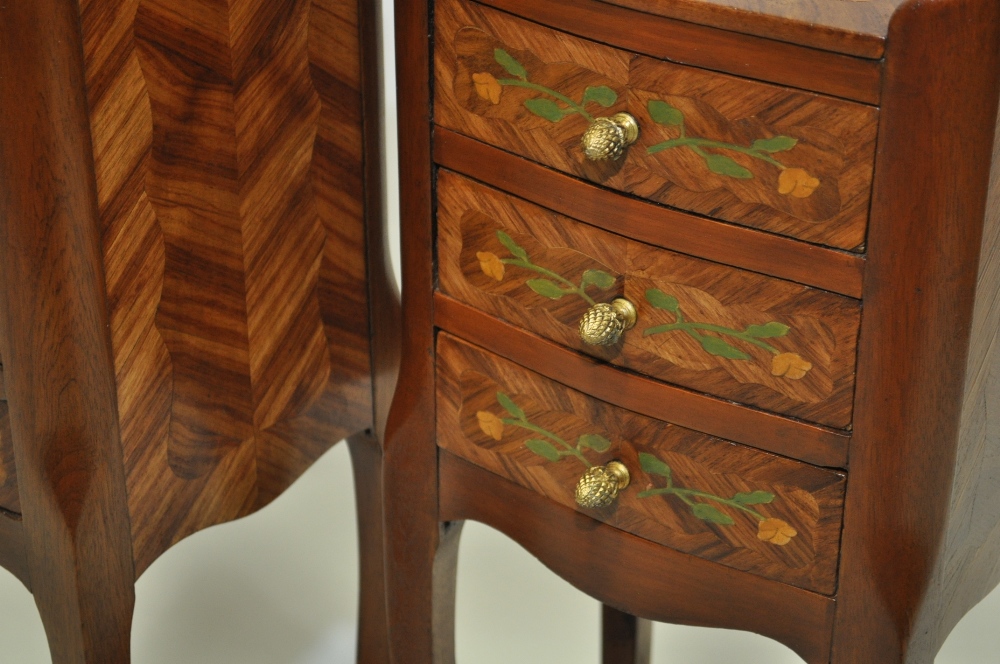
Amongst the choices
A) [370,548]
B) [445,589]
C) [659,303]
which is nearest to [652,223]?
[659,303]

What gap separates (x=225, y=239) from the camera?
1346 mm

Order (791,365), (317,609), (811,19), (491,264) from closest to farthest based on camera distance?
(811,19) < (791,365) < (491,264) < (317,609)

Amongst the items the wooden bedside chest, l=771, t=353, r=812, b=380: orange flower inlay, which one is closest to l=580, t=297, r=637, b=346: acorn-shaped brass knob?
the wooden bedside chest

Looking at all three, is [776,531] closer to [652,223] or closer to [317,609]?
[652,223]

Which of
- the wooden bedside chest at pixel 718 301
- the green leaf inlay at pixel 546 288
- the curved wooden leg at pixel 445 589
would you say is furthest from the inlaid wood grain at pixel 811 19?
the curved wooden leg at pixel 445 589

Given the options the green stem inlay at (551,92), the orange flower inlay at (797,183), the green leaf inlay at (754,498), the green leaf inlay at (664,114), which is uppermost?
the green stem inlay at (551,92)

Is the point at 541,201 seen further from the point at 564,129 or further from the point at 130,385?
the point at 130,385

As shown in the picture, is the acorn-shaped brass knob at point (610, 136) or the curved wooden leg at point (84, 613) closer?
the acorn-shaped brass knob at point (610, 136)

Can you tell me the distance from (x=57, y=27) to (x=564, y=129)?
0.36m

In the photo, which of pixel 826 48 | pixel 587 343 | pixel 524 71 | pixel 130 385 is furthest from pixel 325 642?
pixel 826 48

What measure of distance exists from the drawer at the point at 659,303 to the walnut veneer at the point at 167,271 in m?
0.21

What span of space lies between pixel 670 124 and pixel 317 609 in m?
0.97

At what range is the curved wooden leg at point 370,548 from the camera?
5.31ft

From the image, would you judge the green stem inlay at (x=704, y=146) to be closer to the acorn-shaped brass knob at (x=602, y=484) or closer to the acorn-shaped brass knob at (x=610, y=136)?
the acorn-shaped brass knob at (x=610, y=136)
